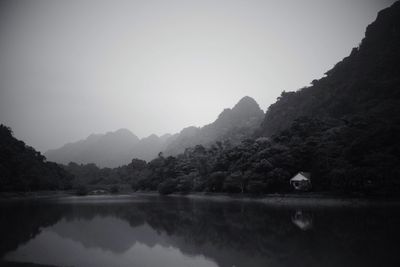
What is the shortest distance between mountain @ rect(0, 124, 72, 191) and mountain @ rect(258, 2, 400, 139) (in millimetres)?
55193

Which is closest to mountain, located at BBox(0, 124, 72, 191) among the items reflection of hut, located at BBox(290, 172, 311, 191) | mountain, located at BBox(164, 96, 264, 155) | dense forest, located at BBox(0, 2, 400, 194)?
dense forest, located at BBox(0, 2, 400, 194)

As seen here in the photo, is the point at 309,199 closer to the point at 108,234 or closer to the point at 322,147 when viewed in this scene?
the point at 322,147

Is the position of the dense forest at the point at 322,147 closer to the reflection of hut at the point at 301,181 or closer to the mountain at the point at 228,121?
the reflection of hut at the point at 301,181

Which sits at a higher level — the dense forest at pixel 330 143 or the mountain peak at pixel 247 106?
the mountain peak at pixel 247 106

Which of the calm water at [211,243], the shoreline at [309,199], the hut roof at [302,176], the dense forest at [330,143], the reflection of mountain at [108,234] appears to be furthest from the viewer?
the hut roof at [302,176]

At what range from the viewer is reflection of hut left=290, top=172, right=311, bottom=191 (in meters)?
37.4

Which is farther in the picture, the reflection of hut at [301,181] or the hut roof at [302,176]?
the hut roof at [302,176]

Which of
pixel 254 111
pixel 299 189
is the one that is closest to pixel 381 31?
pixel 299 189

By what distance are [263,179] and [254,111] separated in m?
92.8

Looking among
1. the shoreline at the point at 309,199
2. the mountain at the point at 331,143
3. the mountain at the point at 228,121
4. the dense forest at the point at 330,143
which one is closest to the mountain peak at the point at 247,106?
the mountain at the point at 228,121

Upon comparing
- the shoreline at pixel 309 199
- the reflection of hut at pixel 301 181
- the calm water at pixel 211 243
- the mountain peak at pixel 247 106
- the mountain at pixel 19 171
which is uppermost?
the mountain peak at pixel 247 106

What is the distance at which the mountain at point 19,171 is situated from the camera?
56.8m

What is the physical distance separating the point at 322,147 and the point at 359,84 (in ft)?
98.3

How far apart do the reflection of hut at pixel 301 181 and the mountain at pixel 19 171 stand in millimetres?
48340
